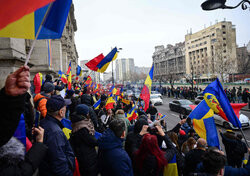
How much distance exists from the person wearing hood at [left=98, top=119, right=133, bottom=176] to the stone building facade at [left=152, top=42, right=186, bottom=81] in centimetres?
8904

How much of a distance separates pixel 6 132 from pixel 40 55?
11.4 meters

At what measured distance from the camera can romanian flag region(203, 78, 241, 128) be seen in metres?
3.41

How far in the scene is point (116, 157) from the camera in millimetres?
2434

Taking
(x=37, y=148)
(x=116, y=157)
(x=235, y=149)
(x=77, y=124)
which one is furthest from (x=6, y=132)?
(x=235, y=149)

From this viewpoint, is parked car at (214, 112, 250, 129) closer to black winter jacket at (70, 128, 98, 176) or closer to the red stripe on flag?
black winter jacket at (70, 128, 98, 176)

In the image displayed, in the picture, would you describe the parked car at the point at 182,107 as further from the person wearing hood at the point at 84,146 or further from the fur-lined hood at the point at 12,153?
the fur-lined hood at the point at 12,153

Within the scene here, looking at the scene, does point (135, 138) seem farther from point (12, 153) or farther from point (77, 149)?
point (12, 153)

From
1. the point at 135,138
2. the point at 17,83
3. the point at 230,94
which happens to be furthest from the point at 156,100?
the point at 17,83

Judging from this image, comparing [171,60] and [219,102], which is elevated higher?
[171,60]

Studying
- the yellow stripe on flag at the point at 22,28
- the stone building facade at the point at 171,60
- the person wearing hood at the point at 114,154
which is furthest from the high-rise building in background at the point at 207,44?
the yellow stripe on flag at the point at 22,28

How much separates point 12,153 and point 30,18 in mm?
1203

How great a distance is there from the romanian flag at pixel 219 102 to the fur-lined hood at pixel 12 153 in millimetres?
3396

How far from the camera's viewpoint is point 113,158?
8.04ft

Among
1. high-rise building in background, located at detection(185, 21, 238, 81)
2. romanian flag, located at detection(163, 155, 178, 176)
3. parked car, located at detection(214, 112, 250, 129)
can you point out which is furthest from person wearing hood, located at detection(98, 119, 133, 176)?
high-rise building in background, located at detection(185, 21, 238, 81)
